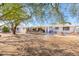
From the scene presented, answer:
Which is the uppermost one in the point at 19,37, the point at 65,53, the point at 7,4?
the point at 7,4

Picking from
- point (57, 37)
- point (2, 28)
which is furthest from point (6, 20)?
point (57, 37)

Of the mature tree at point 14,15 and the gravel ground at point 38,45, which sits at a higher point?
the mature tree at point 14,15

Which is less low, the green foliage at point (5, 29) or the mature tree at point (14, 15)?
the mature tree at point (14, 15)

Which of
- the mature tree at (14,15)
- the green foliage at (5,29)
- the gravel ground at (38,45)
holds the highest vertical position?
the mature tree at (14,15)

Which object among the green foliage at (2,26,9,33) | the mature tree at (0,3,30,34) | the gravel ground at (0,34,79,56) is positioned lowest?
the gravel ground at (0,34,79,56)

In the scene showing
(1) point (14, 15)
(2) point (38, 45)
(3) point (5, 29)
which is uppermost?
(1) point (14, 15)

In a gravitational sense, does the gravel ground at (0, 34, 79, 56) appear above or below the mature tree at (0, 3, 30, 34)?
below

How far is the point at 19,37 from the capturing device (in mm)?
2615

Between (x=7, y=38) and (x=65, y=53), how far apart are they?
0.58 m

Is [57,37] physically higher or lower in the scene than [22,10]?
lower

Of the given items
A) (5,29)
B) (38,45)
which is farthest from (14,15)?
(38,45)

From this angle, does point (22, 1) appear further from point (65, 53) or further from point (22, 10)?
point (65, 53)

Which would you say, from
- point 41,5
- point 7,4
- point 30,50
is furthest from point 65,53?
point 7,4

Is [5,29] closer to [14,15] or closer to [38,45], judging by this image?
[14,15]
